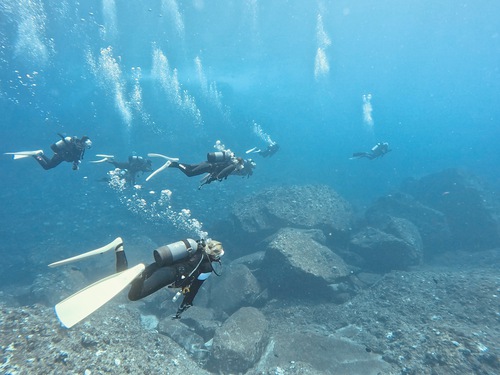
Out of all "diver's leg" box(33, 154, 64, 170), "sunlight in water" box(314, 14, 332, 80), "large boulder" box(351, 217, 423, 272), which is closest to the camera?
"diver's leg" box(33, 154, 64, 170)

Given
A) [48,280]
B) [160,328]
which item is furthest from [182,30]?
[160,328]

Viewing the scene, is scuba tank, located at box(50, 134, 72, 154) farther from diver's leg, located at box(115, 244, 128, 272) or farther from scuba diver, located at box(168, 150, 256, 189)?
diver's leg, located at box(115, 244, 128, 272)

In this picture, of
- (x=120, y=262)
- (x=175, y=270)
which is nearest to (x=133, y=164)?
(x=120, y=262)

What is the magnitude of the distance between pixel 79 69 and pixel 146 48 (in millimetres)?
16973

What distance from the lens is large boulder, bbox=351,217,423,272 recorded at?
13547mm

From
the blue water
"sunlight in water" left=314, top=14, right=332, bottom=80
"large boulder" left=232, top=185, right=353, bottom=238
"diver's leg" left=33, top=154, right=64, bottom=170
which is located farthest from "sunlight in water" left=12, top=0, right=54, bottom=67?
"sunlight in water" left=314, top=14, right=332, bottom=80

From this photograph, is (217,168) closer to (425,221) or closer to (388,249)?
(388,249)

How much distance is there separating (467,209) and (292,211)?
14.1m

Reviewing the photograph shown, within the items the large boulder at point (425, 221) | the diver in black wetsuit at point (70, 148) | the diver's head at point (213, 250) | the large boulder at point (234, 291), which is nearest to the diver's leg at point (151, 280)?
the diver's head at point (213, 250)

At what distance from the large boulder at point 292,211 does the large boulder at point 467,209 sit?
832 centimetres

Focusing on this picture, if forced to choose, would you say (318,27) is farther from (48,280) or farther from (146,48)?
(48,280)

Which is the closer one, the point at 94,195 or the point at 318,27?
the point at 94,195

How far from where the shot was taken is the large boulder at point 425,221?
707 inches

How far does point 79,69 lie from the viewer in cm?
4769
